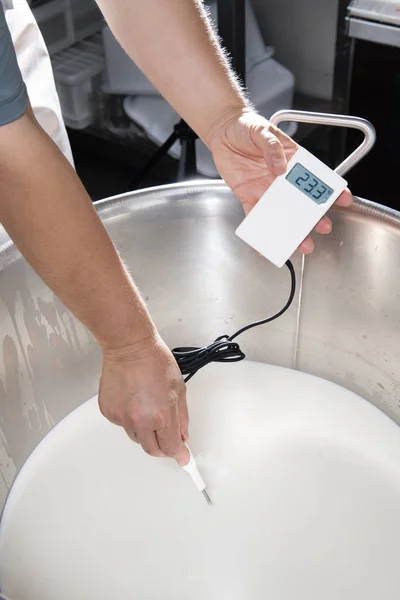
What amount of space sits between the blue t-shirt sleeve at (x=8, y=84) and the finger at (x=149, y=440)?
320 mm

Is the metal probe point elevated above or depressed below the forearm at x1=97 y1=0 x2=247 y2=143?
below

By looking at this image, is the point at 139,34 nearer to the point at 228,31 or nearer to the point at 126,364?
the point at 126,364

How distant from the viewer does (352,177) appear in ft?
4.94

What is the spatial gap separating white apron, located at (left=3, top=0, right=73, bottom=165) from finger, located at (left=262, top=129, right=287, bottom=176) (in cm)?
30

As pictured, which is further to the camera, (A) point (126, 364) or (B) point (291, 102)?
(B) point (291, 102)

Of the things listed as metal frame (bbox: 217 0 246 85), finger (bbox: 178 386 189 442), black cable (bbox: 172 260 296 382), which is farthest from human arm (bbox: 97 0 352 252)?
metal frame (bbox: 217 0 246 85)

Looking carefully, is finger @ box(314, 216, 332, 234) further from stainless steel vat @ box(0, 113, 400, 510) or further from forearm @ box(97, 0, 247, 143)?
forearm @ box(97, 0, 247, 143)

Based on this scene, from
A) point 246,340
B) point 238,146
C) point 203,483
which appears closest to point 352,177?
point 246,340

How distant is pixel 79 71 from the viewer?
161 centimetres

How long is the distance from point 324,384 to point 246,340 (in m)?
0.13

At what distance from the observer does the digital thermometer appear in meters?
0.82

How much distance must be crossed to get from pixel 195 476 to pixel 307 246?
0.29 m

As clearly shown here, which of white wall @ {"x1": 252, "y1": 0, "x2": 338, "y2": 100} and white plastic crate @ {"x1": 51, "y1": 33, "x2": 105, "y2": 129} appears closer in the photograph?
white wall @ {"x1": 252, "y1": 0, "x2": 338, "y2": 100}

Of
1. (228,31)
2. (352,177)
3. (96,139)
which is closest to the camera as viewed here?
(228,31)
